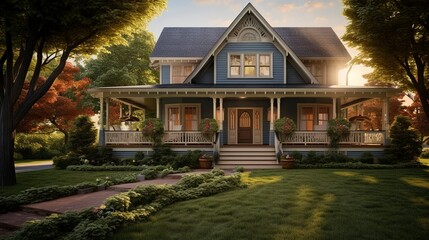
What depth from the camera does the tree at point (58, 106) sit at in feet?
76.8

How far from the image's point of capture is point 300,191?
8.88 m

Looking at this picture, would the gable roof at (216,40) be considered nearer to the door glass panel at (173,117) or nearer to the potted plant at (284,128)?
the door glass panel at (173,117)

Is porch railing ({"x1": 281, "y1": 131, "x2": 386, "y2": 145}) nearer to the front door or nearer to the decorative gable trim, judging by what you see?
the front door

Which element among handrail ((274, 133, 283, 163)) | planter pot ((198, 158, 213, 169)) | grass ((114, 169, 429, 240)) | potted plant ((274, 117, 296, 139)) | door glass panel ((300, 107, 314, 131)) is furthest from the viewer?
door glass panel ((300, 107, 314, 131))

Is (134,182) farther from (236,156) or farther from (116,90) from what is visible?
(116,90)

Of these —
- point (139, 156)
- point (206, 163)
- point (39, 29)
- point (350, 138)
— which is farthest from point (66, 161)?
point (350, 138)

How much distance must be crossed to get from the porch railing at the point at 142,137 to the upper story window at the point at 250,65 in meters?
4.77

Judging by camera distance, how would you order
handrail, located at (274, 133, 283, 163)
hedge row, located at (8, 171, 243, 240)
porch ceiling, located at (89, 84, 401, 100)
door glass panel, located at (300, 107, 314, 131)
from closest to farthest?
hedge row, located at (8, 171, 243, 240)
handrail, located at (274, 133, 283, 163)
porch ceiling, located at (89, 84, 401, 100)
door glass panel, located at (300, 107, 314, 131)

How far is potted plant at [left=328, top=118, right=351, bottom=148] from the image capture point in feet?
54.9

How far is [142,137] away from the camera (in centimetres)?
1814

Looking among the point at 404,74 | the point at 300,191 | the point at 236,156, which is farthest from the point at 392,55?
the point at 300,191

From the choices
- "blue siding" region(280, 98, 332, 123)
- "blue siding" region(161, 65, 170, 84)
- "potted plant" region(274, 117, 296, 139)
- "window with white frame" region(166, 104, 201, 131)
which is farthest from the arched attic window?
"potted plant" region(274, 117, 296, 139)

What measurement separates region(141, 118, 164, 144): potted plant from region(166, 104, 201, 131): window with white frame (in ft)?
11.0

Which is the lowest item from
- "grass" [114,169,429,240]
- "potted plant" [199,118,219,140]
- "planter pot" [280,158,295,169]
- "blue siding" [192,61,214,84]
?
"grass" [114,169,429,240]
